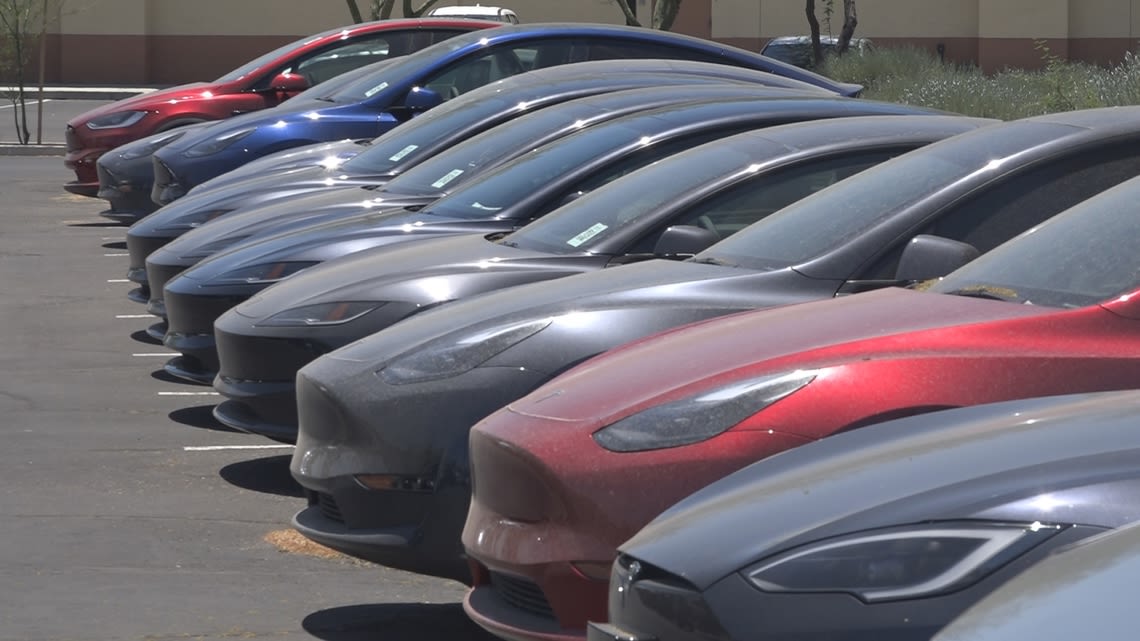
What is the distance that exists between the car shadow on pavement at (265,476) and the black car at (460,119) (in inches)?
105

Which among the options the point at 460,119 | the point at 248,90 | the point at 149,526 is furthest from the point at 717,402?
the point at 248,90

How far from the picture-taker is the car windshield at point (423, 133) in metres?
10.2

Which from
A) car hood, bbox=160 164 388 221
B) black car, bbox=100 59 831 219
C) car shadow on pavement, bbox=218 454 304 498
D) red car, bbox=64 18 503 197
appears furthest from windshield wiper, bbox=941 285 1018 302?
red car, bbox=64 18 503 197

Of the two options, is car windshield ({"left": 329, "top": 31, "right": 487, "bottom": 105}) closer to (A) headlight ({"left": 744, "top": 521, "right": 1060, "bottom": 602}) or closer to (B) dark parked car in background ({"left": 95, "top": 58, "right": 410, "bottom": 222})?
(B) dark parked car in background ({"left": 95, "top": 58, "right": 410, "bottom": 222})

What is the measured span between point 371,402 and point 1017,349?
194 cm

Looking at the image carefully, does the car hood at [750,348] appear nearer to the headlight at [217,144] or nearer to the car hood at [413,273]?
the car hood at [413,273]

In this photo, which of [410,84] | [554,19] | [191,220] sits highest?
[554,19]

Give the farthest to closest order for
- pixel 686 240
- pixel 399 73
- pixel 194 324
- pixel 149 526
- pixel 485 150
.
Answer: pixel 399 73
pixel 485 150
pixel 194 324
pixel 149 526
pixel 686 240

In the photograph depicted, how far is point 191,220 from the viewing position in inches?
403

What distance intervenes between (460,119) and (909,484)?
23.8ft

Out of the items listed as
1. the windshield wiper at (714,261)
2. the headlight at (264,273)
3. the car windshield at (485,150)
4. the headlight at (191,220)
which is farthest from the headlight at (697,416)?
the headlight at (191,220)

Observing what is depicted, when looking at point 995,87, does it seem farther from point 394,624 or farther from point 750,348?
point 750,348

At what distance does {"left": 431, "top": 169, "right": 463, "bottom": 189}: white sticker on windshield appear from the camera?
8.98 metres

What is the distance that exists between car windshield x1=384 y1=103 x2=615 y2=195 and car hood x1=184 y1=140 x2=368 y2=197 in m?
2.03
